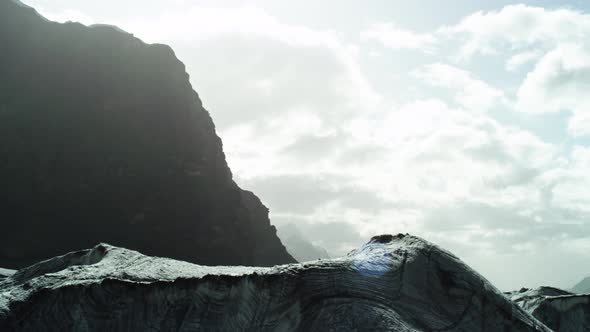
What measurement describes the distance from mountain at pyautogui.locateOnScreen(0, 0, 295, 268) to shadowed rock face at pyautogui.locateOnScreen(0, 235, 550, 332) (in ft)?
186

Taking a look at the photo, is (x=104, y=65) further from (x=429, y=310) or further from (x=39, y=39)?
(x=429, y=310)

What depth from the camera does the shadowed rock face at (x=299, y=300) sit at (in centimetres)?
417

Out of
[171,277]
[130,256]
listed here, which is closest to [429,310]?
[171,277]

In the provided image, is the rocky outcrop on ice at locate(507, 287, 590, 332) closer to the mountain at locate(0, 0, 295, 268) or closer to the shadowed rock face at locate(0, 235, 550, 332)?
the shadowed rock face at locate(0, 235, 550, 332)

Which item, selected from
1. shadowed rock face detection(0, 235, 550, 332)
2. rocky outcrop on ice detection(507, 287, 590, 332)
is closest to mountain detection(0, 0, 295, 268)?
rocky outcrop on ice detection(507, 287, 590, 332)

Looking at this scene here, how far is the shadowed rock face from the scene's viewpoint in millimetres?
4172

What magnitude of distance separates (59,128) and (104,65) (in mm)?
10762

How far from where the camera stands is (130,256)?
609 centimetres

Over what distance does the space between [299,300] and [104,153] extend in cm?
6276

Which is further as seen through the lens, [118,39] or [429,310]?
[118,39]

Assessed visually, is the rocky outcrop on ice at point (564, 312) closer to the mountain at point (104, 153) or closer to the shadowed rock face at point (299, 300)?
the shadowed rock face at point (299, 300)

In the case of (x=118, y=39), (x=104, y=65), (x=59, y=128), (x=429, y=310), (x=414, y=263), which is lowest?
(x=429, y=310)

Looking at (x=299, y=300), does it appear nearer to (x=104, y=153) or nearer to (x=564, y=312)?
(x=564, y=312)

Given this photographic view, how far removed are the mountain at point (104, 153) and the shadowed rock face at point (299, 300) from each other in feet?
186
